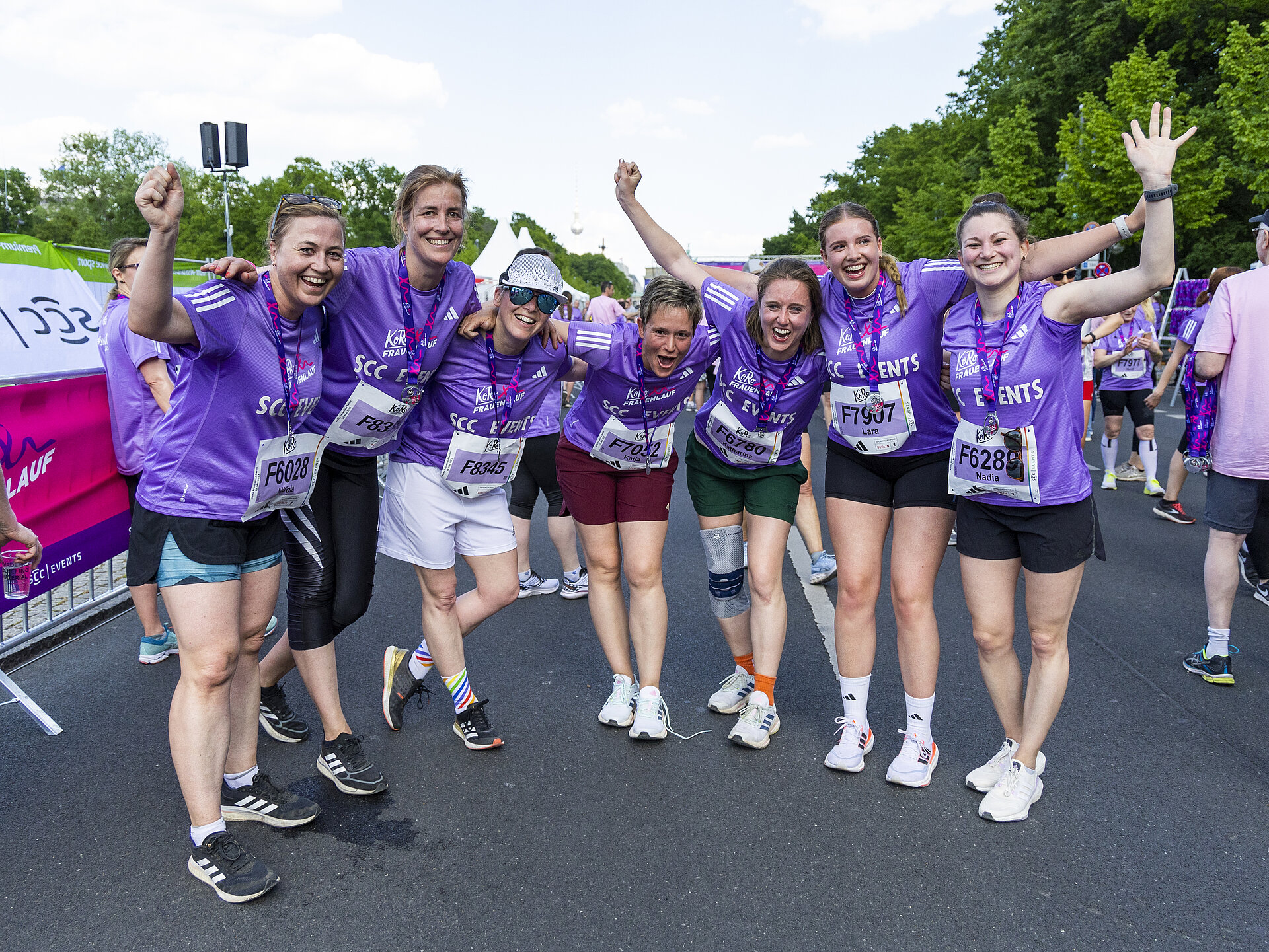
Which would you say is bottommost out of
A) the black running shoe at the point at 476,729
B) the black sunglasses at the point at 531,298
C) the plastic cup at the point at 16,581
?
the black running shoe at the point at 476,729

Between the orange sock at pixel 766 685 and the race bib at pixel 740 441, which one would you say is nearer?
the race bib at pixel 740 441

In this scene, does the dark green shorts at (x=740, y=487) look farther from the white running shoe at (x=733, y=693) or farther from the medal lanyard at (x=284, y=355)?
the medal lanyard at (x=284, y=355)

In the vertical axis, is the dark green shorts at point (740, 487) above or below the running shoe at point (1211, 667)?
above

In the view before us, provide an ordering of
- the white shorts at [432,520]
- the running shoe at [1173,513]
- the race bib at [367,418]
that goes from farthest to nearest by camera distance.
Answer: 1. the running shoe at [1173,513]
2. the white shorts at [432,520]
3. the race bib at [367,418]

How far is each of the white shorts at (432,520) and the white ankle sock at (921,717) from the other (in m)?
1.74

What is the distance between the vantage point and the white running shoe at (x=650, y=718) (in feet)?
12.5

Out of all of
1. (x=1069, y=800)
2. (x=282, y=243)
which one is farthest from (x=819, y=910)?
(x=282, y=243)

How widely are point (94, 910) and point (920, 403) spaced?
308 centimetres

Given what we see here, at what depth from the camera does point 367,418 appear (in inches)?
133

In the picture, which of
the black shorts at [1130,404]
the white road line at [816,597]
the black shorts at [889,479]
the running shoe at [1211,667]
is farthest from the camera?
the black shorts at [1130,404]

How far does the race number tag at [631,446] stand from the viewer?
3855mm

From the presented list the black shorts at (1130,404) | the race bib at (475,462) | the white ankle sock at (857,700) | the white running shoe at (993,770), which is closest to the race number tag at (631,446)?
the race bib at (475,462)

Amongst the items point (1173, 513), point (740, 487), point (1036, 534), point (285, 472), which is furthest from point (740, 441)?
point (1173, 513)

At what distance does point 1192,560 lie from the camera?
6641mm
